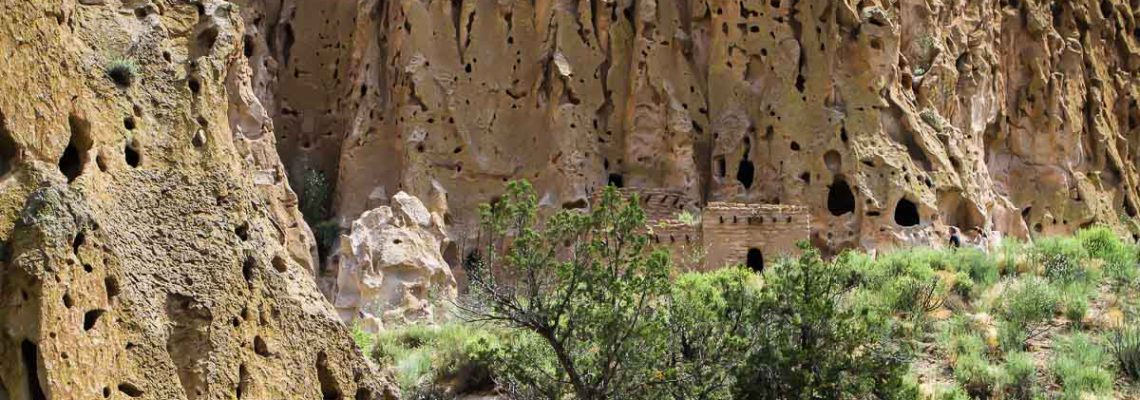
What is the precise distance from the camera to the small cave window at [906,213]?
29.4 metres

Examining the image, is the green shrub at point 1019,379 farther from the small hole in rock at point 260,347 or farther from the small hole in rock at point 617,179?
the small hole in rock at point 617,179

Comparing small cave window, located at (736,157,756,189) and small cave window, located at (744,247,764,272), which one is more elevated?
small cave window, located at (736,157,756,189)

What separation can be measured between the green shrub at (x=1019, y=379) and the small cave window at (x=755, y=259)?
10926 mm

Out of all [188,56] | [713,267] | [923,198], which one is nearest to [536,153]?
[713,267]

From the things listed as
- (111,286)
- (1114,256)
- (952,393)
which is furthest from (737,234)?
(111,286)

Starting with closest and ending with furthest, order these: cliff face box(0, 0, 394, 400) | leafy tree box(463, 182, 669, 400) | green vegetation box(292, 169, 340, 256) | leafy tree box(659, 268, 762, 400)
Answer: cliff face box(0, 0, 394, 400) < leafy tree box(463, 182, 669, 400) < leafy tree box(659, 268, 762, 400) < green vegetation box(292, 169, 340, 256)

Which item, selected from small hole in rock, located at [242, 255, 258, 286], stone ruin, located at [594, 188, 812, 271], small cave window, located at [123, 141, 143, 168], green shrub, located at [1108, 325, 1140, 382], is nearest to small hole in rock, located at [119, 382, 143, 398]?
small hole in rock, located at [242, 255, 258, 286]

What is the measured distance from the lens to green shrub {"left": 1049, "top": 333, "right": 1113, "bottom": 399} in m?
15.1

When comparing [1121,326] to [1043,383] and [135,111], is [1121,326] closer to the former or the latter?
[1043,383]

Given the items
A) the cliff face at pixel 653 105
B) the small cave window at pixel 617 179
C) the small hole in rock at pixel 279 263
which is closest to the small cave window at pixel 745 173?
the cliff face at pixel 653 105

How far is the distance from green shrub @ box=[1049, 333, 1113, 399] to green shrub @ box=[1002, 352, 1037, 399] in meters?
0.34

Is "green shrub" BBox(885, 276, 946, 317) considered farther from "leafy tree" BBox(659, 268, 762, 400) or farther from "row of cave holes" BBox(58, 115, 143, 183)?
"row of cave holes" BBox(58, 115, 143, 183)

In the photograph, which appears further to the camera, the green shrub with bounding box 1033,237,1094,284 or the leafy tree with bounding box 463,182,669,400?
the green shrub with bounding box 1033,237,1094,284

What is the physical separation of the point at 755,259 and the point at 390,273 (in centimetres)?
839
